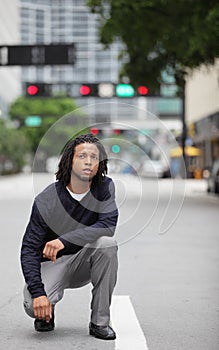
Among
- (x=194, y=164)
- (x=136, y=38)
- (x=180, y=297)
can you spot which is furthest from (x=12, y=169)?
(x=180, y=297)

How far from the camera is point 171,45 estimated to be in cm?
2478

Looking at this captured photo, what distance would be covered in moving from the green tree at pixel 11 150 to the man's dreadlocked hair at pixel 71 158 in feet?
265

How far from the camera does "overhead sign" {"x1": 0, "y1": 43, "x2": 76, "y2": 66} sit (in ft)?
72.4

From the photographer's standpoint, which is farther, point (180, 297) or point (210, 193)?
point (210, 193)

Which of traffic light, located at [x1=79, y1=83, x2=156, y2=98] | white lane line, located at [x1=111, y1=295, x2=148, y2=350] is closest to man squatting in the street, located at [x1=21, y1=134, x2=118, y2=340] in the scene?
white lane line, located at [x1=111, y1=295, x2=148, y2=350]

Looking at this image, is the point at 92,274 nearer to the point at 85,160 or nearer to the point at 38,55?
the point at 85,160

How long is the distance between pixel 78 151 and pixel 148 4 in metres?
17.4

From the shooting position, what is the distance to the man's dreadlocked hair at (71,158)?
225 inches

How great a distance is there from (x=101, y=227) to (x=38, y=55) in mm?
17315

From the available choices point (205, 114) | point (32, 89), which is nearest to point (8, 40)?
point (205, 114)

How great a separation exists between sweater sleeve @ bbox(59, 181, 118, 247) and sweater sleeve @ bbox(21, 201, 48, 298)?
0.15m

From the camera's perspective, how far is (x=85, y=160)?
5676 mm

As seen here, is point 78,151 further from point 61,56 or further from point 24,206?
point 24,206

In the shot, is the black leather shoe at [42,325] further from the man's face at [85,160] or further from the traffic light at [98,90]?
the traffic light at [98,90]
